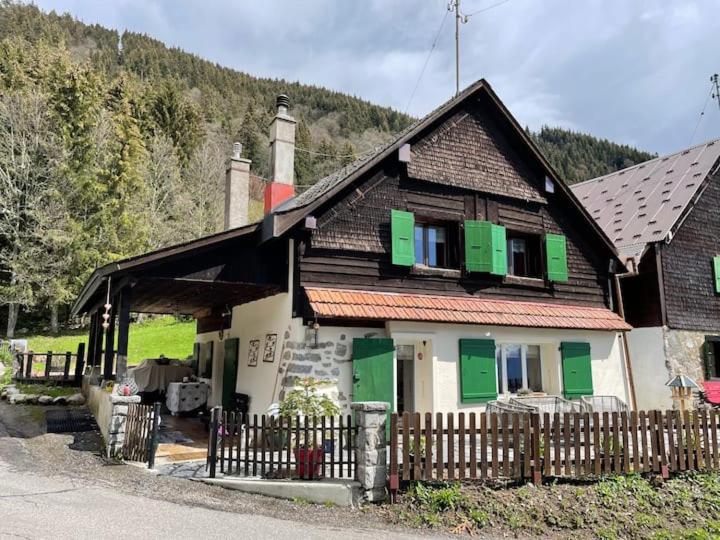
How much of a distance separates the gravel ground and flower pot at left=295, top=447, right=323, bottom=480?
1.44ft

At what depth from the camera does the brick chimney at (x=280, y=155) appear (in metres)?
13.5

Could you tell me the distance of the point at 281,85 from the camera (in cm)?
8394

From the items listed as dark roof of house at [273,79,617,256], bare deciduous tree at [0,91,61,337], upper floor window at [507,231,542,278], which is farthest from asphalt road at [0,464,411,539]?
bare deciduous tree at [0,91,61,337]

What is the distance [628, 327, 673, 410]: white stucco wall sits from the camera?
14.5m

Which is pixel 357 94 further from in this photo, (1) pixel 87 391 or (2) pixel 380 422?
(2) pixel 380 422

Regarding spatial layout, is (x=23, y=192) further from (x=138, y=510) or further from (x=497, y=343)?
(x=138, y=510)

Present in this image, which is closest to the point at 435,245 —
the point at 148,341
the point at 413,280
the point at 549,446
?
the point at 413,280

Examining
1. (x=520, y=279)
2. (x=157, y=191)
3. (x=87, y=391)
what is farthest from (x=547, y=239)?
(x=157, y=191)

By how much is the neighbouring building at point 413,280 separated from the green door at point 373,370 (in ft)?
0.08

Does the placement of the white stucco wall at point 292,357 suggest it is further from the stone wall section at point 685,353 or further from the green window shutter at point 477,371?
the stone wall section at point 685,353

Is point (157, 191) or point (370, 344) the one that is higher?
point (157, 191)

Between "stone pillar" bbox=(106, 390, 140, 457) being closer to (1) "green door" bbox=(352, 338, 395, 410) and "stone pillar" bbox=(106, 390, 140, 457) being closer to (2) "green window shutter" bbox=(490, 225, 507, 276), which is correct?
(1) "green door" bbox=(352, 338, 395, 410)

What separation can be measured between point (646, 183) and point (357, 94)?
75.8 metres

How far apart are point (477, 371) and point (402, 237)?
330 centimetres
